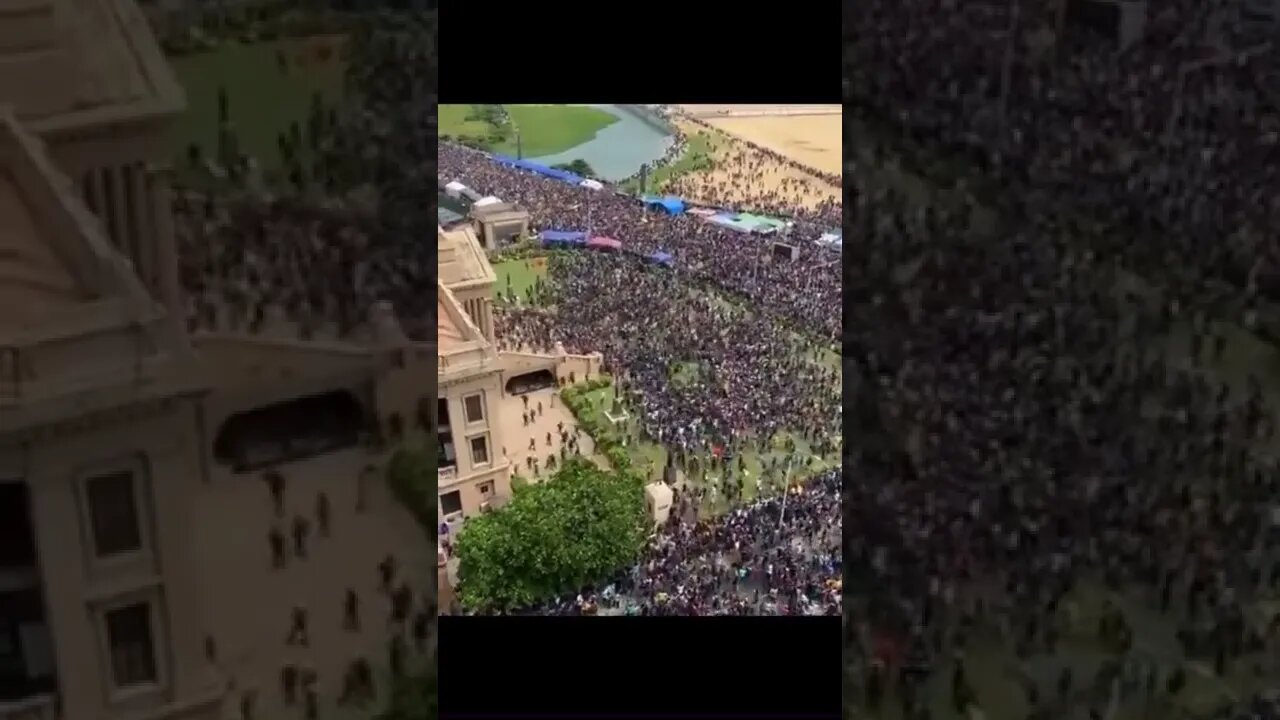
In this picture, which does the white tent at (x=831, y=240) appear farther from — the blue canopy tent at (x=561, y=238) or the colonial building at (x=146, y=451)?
the colonial building at (x=146, y=451)

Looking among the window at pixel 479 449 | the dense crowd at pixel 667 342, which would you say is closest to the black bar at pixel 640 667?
the window at pixel 479 449

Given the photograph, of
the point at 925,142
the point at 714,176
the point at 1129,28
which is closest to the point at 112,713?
the point at 714,176

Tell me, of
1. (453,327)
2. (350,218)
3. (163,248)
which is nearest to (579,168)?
(453,327)

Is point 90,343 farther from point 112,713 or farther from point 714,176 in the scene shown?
point 714,176

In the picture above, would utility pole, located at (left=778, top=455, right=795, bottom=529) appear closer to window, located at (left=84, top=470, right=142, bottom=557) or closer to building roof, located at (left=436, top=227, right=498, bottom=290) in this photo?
building roof, located at (left=436, top=227, right=498, bottom=290)

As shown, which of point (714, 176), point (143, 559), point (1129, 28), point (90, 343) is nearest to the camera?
point (90, 343)

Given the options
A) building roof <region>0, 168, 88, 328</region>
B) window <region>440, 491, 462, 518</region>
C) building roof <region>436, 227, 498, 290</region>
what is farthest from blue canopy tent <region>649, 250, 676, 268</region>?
building roof <region>0, 168, 88, 328</region>
